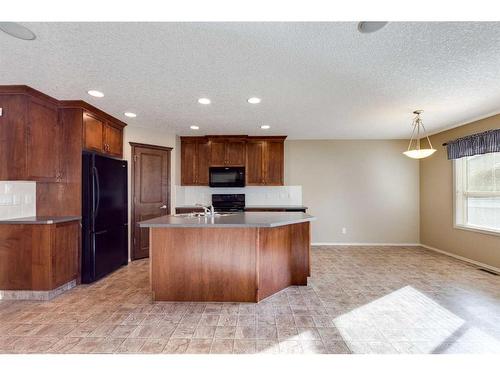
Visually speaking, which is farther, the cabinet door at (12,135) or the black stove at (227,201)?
the black stove at (227,201)

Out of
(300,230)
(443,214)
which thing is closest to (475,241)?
(443,214)

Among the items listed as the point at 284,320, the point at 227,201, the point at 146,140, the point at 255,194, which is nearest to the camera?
the point at 284,320

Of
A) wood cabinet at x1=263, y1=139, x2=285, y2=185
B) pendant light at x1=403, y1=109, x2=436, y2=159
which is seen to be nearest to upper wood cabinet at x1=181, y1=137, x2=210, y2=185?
wood cabinet at x1=263, y1=139, x2=285, y2=185

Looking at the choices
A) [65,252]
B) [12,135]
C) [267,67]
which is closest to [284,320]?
[267,67]

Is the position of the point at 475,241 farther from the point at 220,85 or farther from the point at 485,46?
the point at 220,85

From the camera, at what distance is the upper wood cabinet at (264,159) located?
18.4ft

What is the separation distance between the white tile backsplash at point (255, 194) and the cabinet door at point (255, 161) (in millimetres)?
353

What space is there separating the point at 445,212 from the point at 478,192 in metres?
0.77

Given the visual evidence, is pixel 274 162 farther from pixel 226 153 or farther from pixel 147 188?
pixel 147 188

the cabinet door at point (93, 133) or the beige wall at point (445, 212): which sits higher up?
the cabinet door at point (93, 133)

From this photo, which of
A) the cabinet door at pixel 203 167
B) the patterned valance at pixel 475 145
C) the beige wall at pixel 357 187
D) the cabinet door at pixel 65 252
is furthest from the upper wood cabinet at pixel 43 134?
the patterned valance at pixel 475 145

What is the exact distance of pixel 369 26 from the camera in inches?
72.7

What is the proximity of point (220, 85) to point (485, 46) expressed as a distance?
2.30 m

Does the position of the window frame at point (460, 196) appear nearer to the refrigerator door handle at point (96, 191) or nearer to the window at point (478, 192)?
the window at point (478, 192)
